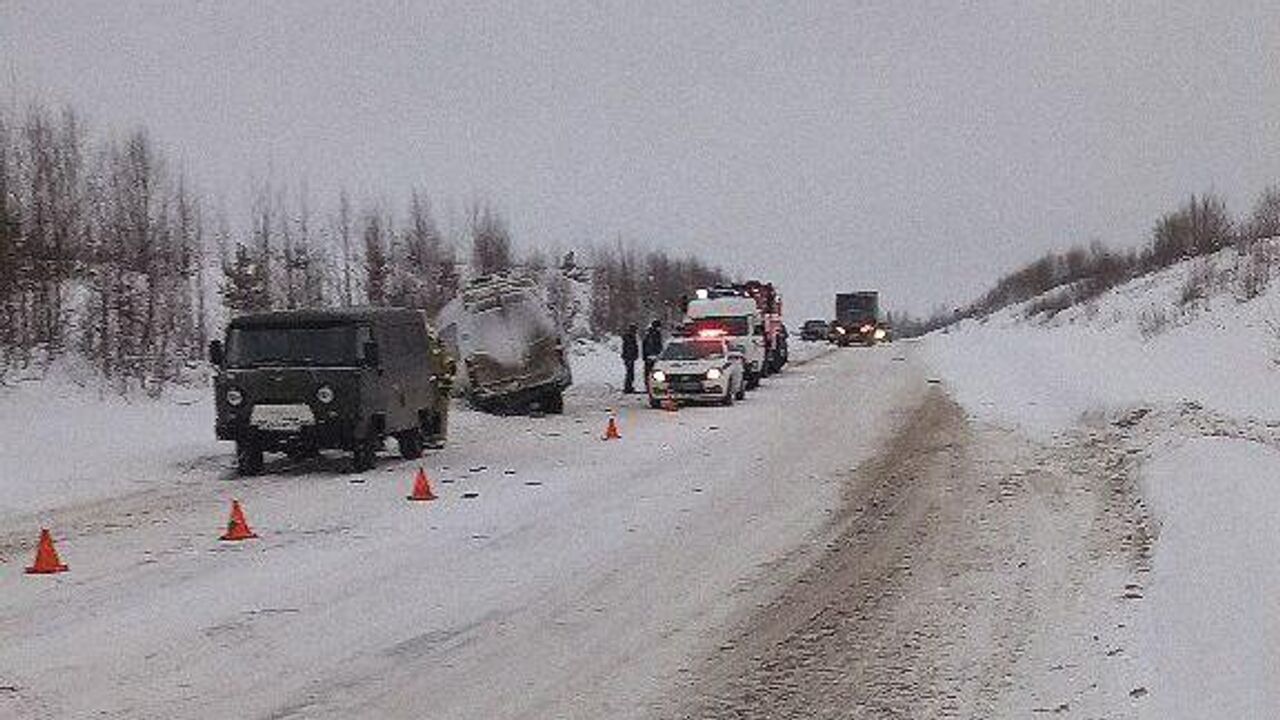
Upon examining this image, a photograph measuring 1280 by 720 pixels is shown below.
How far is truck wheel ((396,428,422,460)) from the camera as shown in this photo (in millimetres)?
18078

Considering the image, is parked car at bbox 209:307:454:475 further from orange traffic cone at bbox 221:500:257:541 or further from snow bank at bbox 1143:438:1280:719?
snow bank at bbox 1143:438:1280:719

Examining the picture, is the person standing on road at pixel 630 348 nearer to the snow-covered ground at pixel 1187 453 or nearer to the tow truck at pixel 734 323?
the tow truck at pixel 734 323

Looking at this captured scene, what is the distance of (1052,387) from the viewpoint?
2694 cm

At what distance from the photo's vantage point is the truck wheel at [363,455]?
1620cm

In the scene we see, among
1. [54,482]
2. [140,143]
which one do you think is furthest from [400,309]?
[140,143]

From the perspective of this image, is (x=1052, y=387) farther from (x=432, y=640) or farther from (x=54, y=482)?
(x=432, y=640)

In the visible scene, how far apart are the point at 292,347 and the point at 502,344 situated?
9622 millimetres

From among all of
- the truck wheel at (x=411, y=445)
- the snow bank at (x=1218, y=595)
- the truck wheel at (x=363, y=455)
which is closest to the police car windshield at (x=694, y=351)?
the truck wheel at (x=411, y=445)

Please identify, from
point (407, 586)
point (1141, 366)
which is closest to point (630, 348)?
point (1141, 366)

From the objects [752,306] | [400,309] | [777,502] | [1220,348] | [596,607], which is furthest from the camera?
[752,306]

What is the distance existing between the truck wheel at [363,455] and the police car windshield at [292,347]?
3.65 ft

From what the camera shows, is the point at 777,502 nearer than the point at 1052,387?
Yes

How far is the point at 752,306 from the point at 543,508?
2613 cm

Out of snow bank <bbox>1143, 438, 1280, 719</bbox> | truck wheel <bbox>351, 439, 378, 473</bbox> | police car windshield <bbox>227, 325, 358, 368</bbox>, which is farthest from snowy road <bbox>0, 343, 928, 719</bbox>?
snow bank <bbox>1143, 438, 1280, 719</bbox>
